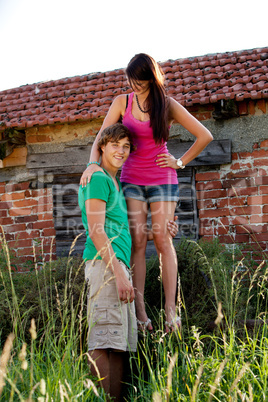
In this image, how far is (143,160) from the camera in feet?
10.3

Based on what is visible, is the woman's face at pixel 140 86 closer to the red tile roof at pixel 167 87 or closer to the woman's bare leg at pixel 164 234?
the woman's bare leg at pixel 164 234

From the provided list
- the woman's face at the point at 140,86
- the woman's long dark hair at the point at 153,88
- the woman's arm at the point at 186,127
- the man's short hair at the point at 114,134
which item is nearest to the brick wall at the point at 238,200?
the woman's arm at the point at 186,127

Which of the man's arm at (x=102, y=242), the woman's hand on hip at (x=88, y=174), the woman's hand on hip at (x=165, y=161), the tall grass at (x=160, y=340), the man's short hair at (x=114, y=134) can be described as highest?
the man's short hair at (x=114, y=134)

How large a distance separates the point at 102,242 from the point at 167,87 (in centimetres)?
456

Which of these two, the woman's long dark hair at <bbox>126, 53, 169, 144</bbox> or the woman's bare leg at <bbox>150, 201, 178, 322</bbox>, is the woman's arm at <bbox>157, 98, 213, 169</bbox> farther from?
the woman's bare leg at <bbox>150, 201, 178, 322</bbox>

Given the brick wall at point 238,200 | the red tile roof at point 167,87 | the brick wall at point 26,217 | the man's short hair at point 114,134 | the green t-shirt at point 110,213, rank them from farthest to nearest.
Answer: the brick wall at point 26,217 < the red tile roof at point 167,87 < the brick wall at point 238,200 < the man's short hair at point 114,134 < the green t-shirt at point 110,213

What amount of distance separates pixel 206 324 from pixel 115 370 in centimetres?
114

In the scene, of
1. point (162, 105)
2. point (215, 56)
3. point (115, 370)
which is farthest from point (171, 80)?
point (115, 370)

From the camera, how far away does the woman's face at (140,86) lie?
3.05 meters

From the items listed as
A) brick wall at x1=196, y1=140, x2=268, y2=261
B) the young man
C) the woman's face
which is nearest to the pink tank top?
the woman's face

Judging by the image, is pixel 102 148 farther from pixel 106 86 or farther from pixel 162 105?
pixel 106 86

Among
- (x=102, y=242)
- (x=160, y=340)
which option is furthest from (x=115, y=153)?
(x=160, y=340)

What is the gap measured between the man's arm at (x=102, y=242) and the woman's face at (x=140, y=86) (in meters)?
1.01

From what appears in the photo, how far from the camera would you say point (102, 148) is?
299 centimetres
